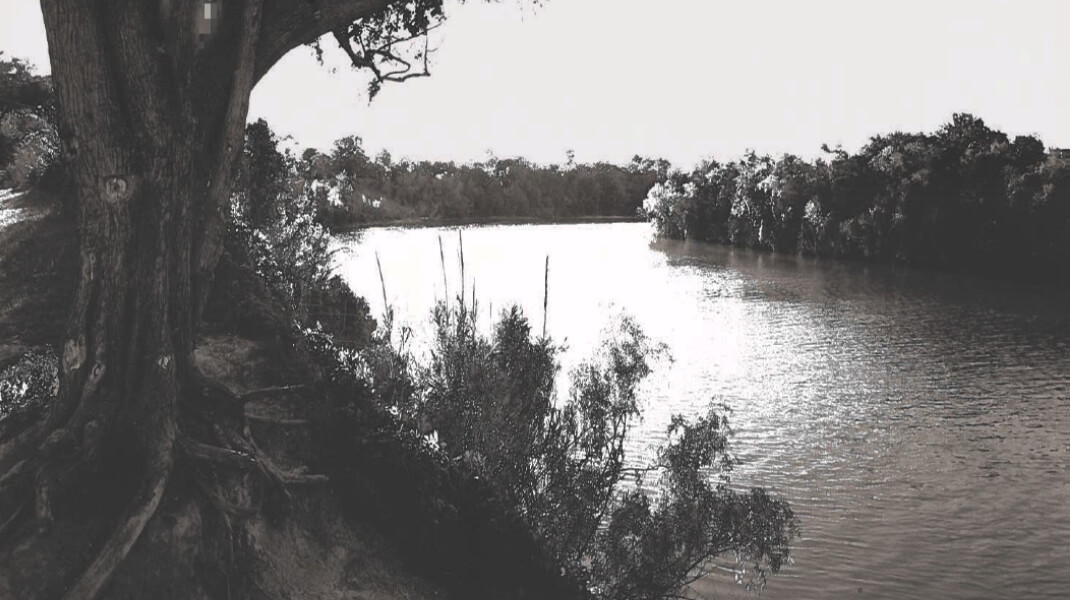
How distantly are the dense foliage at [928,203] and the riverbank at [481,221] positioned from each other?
46.9 metres

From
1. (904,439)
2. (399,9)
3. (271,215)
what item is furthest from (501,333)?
(904,439)

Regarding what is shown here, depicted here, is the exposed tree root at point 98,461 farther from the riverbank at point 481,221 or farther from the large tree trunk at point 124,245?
the riverbank at point 481,221

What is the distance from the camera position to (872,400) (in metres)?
28.5

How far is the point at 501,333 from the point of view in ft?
47.0

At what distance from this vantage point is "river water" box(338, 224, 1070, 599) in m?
17.5

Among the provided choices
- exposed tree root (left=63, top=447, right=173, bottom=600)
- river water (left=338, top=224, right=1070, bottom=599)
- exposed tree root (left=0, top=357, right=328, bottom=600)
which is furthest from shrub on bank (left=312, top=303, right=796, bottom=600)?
exposed tree root (left=63, top=447, right=173, bottom=600)

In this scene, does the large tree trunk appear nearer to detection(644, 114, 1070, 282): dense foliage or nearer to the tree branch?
the tree branch

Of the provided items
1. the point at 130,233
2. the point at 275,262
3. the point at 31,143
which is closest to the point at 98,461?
the point at 130,233

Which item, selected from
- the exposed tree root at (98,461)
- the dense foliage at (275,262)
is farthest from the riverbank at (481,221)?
the exposed tree root at (98,461)

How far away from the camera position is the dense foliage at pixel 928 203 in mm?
58688

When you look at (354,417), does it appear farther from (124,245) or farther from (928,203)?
(928,203)

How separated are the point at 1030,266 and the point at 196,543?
6340cm

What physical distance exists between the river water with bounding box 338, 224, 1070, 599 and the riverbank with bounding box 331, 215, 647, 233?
5478 centimetres

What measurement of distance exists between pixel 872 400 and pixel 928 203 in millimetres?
44275
